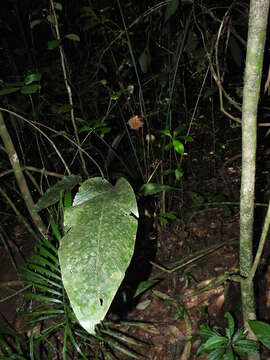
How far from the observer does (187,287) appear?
1.25 metres

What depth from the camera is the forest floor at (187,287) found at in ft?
3.46

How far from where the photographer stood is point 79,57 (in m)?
2.28

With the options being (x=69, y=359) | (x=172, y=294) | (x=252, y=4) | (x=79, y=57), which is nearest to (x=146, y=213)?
(x=172, y=294)

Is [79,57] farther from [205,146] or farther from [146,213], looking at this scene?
[146,213]

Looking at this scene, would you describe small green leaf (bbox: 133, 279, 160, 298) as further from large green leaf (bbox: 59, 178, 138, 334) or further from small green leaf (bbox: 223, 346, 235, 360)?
large green leaf (bbox: 59, 178, 138, 334)

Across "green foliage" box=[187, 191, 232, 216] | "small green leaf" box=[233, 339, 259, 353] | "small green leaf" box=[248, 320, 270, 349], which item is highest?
"small green leaf" box=[248, 320, 270, 349]

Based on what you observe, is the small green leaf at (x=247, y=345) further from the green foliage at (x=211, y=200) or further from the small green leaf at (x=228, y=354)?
the green foliage at (x=211, y=200)

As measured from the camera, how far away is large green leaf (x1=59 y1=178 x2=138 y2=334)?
42 centimetres

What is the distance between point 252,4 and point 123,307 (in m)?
1.08

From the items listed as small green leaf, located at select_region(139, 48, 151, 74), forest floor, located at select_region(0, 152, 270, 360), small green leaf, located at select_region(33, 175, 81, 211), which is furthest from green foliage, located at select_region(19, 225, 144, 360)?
small green leaf, located at select_region(139, 48, 151, 74)

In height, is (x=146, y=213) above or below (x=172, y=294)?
above

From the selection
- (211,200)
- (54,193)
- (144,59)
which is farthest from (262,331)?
(144,59)

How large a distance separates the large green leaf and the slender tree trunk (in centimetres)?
23

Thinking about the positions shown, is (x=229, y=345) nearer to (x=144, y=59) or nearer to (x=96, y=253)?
(x=96, y=253)
